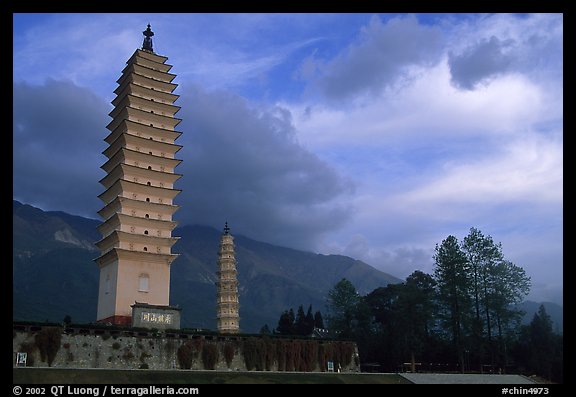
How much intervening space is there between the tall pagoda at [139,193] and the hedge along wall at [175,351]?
4034mm

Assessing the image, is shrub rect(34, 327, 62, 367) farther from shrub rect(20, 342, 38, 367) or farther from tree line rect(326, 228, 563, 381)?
tree line rect(326, 228, 563, 381)

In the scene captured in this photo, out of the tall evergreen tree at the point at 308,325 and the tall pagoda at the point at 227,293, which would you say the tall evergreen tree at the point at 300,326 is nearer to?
the tall evergreen tree at the point at 308,325

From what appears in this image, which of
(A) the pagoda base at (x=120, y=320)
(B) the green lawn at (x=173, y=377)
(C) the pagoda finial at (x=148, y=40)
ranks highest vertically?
(C) the pagoda finial at (x=148, y=40)

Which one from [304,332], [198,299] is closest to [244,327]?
[198,299]

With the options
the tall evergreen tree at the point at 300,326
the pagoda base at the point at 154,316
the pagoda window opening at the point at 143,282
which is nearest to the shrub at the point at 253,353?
the pagoda base at the point at 154,316

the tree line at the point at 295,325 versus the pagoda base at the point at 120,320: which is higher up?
the pagoda base at the point at 120,320

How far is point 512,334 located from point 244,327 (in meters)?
142

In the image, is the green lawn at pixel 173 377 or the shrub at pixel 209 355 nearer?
the green lawn at pixel 173 377

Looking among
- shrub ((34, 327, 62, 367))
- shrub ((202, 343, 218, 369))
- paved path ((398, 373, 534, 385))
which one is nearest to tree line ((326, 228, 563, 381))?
paved path ((398, 373, 534, 385))

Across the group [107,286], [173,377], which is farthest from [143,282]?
[173,377]

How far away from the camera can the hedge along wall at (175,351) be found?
111 feet

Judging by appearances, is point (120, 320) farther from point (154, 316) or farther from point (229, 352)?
point (229, 352)

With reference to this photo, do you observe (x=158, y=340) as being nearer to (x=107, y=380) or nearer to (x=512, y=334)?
(x=107, y=380)

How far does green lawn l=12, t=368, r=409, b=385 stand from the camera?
2919cm
